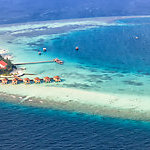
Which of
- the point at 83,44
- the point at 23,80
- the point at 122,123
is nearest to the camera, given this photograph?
the point at 122,123

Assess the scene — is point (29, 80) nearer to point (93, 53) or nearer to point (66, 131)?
point (66, 131)

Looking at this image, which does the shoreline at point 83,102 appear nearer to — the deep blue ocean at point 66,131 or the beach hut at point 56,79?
the deep blue ocean at point 66,131

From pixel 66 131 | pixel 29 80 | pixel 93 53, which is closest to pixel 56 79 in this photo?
pixel 29 80

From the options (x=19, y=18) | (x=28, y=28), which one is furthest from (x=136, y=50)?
(x=19, y=18)

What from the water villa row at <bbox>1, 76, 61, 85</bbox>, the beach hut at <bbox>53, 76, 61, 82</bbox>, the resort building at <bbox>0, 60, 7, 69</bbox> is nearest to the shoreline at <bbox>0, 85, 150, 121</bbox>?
the water villa row at <bbox>1, 76, 61, 85</bbox>

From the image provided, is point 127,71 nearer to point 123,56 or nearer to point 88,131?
point 123,56

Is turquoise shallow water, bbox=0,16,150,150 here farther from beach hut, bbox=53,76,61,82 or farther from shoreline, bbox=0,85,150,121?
shoreline, bbox=0,85,150,121

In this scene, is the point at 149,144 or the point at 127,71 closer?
the point at 149,144

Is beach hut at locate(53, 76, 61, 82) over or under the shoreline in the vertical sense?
over
